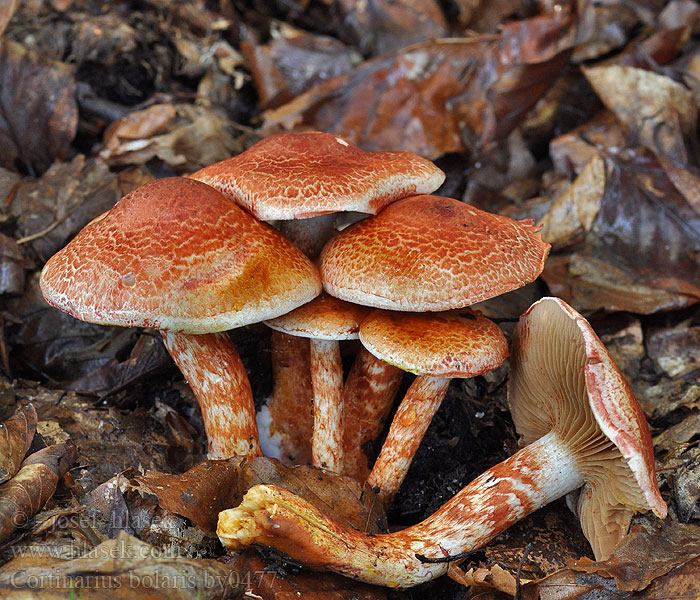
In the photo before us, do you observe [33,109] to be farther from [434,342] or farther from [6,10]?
[434,342]

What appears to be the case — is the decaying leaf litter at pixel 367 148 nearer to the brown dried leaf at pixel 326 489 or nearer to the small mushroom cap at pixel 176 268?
the brown dried leaf at pixel 326 489

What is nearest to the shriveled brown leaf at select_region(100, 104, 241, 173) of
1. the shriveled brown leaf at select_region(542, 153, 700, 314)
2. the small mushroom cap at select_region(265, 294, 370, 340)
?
the small mushroom cap at select_region(265, 294, 370, 340)

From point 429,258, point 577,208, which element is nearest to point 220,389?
point 429,258

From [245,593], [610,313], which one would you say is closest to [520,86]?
[610,313]

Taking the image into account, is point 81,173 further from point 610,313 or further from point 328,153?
point 610,313

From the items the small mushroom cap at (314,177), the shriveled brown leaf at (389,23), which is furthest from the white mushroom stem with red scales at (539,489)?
the shriveled brown leaf at (389,23)

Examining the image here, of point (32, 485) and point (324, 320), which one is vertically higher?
point (324, 320)

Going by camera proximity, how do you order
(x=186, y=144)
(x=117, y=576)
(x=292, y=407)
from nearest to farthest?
(x=117, y=576), (x=292, y=407), (x=186, y=144)

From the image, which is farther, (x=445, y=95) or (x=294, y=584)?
(x=445, y=95)
